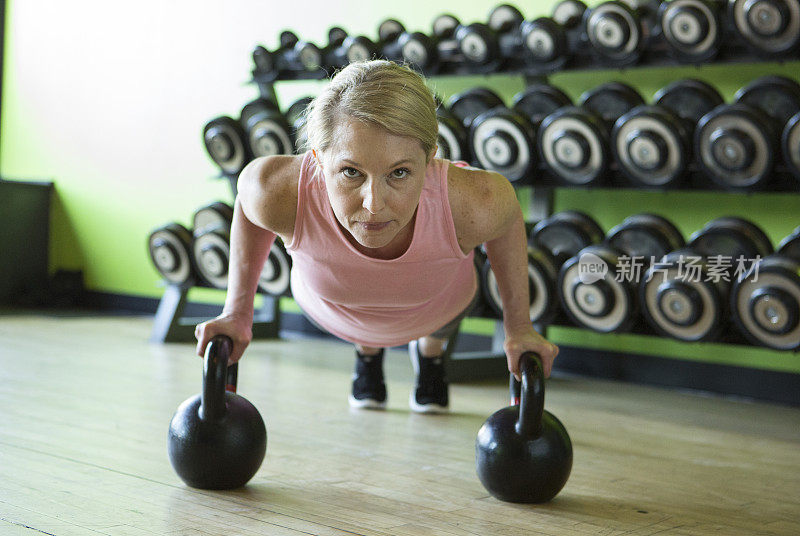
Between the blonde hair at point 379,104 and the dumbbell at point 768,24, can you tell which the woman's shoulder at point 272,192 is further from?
the dumbbell at point 768,24

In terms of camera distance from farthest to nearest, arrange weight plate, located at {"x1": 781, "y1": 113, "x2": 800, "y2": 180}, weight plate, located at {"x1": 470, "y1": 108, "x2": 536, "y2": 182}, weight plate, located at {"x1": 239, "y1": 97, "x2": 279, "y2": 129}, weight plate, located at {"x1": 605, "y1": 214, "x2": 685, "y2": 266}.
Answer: weight plate, located at {"x1": 239, "y1": 97, "x2": 279, "y2": 129}
weight plate, located at {"x1": 470, "y1": 108, "x2": 536, "y2": 182}
weight plate, located at {"x1": 605, "y1": 214, "x2": 685, "y2": 266}
weight plate, located at {"x1": 781, "y1": 113, "x2": 800, "y2": 180}

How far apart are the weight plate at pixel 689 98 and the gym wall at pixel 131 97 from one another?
77cm

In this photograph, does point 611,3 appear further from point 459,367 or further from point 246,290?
point 246,290

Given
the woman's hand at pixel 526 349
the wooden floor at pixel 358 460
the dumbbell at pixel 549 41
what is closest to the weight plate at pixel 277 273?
the wooden floor at pixel 358 460

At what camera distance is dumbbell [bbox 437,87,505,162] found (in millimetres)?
3041

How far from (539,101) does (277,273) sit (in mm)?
1090

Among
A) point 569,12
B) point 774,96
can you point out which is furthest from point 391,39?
point 774,96

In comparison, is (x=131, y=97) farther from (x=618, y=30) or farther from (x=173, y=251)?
(x=618, y=30)

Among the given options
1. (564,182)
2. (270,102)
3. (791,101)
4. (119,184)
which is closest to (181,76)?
(119,184)

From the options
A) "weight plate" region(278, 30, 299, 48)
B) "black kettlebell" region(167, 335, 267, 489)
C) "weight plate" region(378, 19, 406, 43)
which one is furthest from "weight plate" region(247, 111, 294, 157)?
"black kettlebell" region(167, 335, 267, 489)

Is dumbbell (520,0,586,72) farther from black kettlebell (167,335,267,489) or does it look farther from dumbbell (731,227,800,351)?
black kettlebell (167,335,267,489)

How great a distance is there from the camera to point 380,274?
1618 mm

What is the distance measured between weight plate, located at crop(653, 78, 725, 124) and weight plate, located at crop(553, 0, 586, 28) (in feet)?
1.25

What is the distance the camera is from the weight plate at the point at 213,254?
329 cm
